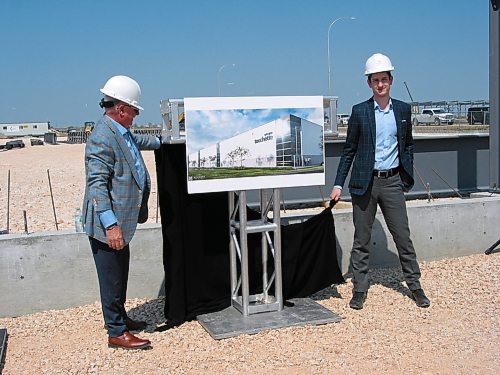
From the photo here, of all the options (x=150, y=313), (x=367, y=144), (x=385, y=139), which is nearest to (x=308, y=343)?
(x=150, y=313)

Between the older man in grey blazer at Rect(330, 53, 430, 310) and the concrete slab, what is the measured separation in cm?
44

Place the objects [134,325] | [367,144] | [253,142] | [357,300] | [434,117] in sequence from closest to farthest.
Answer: [253,142], [134,325], [367,144], [357,300], [434,117]

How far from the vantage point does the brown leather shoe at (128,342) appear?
17.0 feet

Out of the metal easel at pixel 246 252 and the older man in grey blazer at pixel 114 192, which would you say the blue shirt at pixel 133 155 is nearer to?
the older man in grey blazer at pixel 114 192

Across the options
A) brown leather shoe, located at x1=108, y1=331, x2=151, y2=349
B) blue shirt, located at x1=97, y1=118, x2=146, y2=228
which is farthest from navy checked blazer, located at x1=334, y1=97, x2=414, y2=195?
brown leather shoe, located at x1=108, y1=331, x2=151, y2=349

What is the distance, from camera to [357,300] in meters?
6.22

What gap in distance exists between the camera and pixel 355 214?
6250 mm

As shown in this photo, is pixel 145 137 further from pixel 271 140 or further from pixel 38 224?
pixel 38 224

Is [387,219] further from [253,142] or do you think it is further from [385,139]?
[253,142]

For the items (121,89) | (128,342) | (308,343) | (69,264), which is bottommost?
(308,343)

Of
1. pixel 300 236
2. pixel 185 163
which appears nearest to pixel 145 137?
pixel 185 163

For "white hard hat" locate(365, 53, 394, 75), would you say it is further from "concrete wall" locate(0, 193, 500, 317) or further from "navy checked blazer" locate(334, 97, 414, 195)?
"concrete wall" locate(0, 193, 500, 317)

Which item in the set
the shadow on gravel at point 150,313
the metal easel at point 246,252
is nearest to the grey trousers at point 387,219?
the metal easel at point 246,252

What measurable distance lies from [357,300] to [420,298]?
1.91 feet
